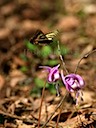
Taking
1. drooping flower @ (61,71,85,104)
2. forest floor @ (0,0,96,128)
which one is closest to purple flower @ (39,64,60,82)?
drooping flower @ (61,71,85,104)

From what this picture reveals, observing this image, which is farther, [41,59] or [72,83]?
[41,59]

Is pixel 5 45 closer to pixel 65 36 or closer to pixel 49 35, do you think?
pixel 65 36

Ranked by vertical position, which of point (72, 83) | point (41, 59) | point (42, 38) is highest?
point (42, 38)

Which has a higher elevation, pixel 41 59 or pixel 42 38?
pixel 42 38

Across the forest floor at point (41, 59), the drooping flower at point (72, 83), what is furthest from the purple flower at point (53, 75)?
the forest floor at point (41, 59)

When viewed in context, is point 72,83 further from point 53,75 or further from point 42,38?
point 42,38

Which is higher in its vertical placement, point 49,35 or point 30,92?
point 49,35

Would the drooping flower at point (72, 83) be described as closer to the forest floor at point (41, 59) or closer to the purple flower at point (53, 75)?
the purple flower at point (53, 75)

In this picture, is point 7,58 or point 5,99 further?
point 7,58

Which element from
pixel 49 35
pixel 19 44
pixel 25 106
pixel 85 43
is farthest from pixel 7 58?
pixel 49 35

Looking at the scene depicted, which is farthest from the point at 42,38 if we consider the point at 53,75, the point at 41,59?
the point at 41,59

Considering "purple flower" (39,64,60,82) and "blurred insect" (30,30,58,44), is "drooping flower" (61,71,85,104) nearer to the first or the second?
"purple flower" (39,64,60,82)
